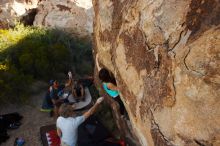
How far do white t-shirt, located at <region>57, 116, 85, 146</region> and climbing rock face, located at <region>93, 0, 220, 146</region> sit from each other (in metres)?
0.87

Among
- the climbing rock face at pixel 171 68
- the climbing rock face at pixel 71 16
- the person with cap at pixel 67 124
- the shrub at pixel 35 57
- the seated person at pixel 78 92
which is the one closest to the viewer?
the climbing rock face at pixel 171 68

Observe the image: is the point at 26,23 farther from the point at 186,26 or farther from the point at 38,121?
the point at 186,26

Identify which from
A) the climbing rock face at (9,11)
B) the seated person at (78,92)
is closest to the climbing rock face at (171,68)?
the seated person at (78,92)

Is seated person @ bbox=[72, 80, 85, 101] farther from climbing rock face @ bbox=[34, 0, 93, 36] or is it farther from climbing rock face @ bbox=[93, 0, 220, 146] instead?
climbing rock face @ bbox=[34, 0, 93, 36]

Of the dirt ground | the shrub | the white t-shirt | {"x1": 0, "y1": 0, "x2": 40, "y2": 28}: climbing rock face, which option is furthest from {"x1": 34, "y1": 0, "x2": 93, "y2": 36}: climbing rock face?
the white t-shirt

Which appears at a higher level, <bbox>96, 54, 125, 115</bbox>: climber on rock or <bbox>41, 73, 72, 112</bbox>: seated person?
<bbox>96, 54, 125, 115</bbox>: climber on rock

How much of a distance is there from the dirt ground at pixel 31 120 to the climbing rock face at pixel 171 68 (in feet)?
10.0

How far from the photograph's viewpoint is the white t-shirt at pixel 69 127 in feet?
20.5

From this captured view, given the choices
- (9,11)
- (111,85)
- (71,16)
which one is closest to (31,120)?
(111,85)

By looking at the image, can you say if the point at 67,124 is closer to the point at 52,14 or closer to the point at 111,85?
the point at 111,85

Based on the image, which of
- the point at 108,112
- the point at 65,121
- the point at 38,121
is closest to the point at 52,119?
the point at 38,121

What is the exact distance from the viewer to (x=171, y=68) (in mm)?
4660

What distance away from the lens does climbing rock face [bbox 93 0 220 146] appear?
13.8 feet

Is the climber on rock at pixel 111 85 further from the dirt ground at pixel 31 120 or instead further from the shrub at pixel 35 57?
the shrub at pixel 35 57
